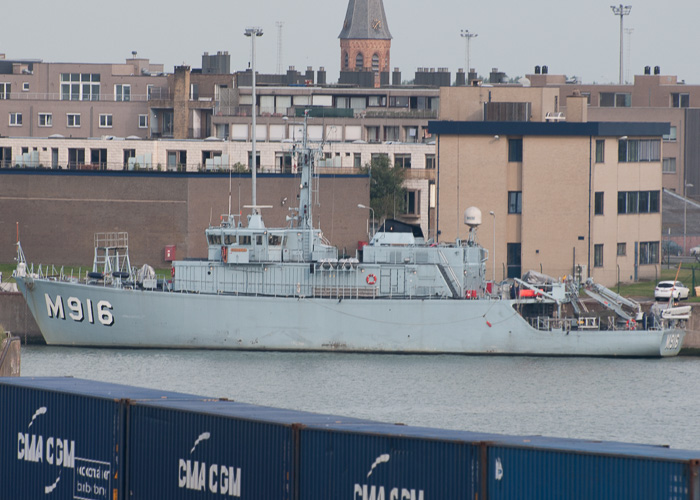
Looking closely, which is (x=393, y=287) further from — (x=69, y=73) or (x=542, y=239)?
(x=69, y=73)

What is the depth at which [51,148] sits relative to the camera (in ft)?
237

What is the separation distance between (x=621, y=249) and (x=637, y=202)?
2.54 meters

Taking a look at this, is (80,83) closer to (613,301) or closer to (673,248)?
(673,248)

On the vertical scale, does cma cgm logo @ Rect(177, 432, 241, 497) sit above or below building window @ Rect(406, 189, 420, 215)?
below

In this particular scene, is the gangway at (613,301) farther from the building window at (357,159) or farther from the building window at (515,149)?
the building window at (357,159)

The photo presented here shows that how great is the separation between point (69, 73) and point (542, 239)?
44.7 metres

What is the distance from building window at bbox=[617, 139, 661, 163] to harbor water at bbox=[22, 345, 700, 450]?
14.6 metres

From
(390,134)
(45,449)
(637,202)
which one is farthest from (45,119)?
(45,449)

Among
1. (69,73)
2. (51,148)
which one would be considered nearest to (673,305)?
(51,148)

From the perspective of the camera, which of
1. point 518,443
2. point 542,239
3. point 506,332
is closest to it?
point 518,443

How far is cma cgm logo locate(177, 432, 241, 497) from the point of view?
2064cm

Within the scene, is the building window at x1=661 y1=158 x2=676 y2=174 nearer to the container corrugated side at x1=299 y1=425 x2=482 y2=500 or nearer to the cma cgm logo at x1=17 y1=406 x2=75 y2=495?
the cma cgm logo at x1=17 y1=406 x2=75 y2=495

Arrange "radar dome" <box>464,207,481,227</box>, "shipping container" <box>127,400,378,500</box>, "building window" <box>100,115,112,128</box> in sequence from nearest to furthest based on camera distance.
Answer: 1. "shipping container" <box>127,400,378,500</box>
2. "radar dome" <box>464,207,481,227</box>
3. "building window" <box>100,115,112,128</box>

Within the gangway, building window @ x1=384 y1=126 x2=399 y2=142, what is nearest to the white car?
the gangway
